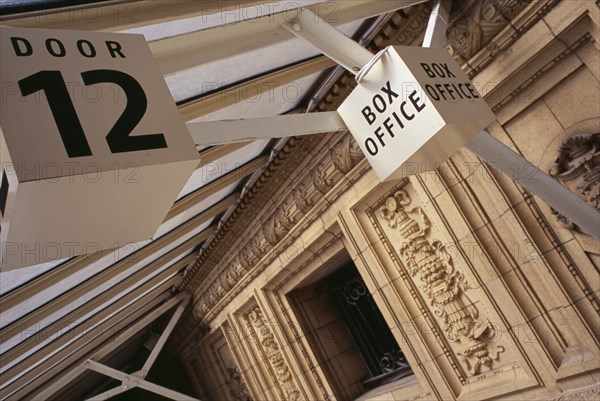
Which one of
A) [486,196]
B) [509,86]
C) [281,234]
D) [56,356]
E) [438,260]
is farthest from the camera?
[56,356]

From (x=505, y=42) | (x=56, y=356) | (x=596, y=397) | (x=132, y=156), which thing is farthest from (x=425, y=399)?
(x=56, y=356)

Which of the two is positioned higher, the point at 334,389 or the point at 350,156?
the point at 350,156

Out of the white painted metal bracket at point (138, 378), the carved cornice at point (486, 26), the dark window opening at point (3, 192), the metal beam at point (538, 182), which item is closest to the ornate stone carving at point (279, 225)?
the carved cornice at point (486, 26)

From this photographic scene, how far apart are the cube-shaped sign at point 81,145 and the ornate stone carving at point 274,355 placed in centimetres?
552

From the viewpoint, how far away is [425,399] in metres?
4.70

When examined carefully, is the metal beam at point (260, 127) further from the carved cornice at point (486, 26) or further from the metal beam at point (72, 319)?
the metal beam at point (72, 319)

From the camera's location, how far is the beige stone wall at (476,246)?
314 cm

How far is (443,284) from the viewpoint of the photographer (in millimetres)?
4184

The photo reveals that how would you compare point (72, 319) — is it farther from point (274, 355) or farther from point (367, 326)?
point (367, 326)

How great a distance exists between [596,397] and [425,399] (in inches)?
70.1

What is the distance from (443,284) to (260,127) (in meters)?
2.52

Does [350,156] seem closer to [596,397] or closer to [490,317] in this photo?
[490,317]

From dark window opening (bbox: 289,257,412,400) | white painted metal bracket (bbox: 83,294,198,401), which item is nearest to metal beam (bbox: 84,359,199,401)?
white painted metal bracket (bbox: 83,294,198,401)

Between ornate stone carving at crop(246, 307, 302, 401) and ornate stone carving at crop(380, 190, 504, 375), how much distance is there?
9.39 ft
